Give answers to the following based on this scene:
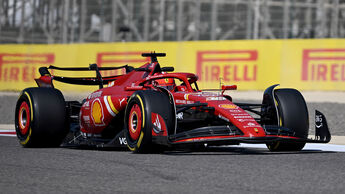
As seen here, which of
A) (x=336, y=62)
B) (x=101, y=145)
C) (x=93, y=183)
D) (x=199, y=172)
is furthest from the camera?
(x=336, y=62)

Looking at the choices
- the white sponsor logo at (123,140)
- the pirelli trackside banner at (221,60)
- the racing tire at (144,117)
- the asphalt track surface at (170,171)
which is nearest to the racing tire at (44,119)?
the asphalt track surface at (170,171)

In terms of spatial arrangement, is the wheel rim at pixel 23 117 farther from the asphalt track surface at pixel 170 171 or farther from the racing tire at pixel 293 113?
the racing tire at pixel 293 113

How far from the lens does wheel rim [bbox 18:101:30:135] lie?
10102 mm

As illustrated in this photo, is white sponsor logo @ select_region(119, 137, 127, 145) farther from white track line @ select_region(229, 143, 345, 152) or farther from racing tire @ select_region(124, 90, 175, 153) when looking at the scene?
white track line @ select_region(229, 143, 345, 152)

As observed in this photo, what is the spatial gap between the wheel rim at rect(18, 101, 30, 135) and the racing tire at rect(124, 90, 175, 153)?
1.83 m

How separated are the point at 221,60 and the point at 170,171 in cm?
1376

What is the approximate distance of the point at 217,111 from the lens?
28.4 feet

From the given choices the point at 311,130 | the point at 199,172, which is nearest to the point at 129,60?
the point at 311,130

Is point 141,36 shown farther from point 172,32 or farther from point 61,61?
point 61,61

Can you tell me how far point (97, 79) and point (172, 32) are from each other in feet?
44.8

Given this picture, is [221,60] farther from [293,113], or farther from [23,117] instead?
[293,113]

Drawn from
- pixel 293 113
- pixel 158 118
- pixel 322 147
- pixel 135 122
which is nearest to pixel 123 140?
pixel 135 122

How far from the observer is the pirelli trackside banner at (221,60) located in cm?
1917

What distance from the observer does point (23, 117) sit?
10328mm
